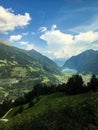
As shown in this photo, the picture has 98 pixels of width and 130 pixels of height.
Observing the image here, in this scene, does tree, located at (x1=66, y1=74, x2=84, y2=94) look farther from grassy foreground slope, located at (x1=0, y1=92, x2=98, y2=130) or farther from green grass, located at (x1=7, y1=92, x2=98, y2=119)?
grassy foreground slope, located at (x1=0, y1=92, x2=98, y2=130)

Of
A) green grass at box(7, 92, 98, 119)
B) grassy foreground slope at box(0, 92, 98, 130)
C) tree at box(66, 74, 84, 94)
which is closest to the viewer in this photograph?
Result: grassy foreground slope at box(0, 92, 98, 130)

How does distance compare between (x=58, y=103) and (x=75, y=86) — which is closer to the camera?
(x=58, y=103)

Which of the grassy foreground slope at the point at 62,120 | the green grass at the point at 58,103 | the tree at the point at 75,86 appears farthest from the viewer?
the tree at the point at 75,86

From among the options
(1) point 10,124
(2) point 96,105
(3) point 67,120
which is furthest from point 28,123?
(2) point 96,105

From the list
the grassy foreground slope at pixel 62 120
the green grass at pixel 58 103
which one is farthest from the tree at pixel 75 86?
the grassy foreground slope at pixel 62 120

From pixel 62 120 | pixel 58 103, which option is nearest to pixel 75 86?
pixel 58 103

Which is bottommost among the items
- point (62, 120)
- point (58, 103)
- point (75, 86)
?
point (62, 120)

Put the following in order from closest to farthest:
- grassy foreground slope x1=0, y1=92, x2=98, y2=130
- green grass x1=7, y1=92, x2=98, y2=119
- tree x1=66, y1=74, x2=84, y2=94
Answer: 1. grassy foreground slope x1=0, y1=92, x2=98, y2=130
2. green grass x1=7, y1=92, x2=98, y2=119
3. tree x1=66, y1=74, x2=84, y2=94

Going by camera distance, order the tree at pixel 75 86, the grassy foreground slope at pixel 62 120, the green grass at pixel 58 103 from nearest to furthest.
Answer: the grassy foreground slope at pixel 62 120 < the green grass at pixel 58 103 < the tree at pixel 75 86

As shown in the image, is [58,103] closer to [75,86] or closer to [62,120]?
[62,120]

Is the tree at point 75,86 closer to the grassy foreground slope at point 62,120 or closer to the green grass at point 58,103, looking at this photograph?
the green grass at point 58,103

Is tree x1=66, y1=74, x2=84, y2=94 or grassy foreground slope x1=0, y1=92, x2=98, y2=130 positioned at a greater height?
tree x1=66, y1=74, x2=84, y2=94

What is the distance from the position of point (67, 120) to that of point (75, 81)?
7546cm

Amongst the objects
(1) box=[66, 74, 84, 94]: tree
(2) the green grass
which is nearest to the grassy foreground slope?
(2) the green grass
